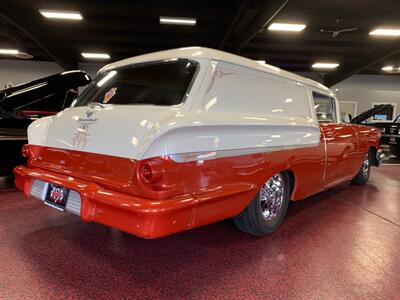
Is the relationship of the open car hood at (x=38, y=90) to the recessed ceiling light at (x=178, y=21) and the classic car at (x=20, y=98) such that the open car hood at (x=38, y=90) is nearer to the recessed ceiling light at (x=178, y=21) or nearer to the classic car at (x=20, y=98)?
the classic car at (x=20, y=98)

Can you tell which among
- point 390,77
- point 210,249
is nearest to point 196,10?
point 210,249

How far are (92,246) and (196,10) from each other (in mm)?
7314

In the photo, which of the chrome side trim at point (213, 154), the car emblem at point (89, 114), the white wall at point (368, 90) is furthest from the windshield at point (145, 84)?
the white wall at point (368, 90)

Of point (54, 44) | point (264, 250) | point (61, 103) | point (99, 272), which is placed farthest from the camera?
point (54, 44)

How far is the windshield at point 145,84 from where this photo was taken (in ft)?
7.52

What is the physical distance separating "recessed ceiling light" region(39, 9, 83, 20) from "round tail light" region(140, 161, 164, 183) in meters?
8.12

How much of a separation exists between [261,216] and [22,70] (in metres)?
16.1

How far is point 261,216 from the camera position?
280 centimetres

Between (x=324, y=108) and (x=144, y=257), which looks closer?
(x=144, y=257)

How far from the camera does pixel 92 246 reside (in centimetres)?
267

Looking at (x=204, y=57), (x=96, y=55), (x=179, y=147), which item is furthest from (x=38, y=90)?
(x=96, y=55)

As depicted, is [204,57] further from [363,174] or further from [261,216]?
[363,174]

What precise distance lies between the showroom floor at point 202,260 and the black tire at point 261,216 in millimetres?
108

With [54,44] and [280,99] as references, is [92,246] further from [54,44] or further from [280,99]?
[54,44]
